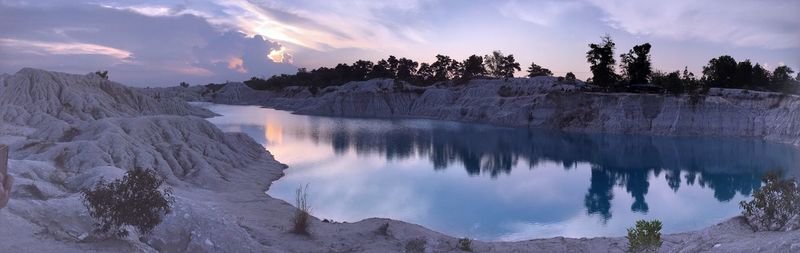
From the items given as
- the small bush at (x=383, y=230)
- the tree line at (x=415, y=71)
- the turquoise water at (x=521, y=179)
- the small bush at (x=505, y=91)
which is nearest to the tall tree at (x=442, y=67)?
the tree line at (x=415, y=71)

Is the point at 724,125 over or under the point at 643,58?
under

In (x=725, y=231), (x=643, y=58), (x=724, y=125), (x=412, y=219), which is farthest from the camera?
(x=643, y=58)

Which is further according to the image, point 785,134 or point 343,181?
point 785,134

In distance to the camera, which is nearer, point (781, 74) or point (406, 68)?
point (781, 74)

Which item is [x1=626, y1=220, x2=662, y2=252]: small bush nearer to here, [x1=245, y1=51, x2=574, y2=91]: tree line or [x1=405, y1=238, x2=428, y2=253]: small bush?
[x1=405, y1=238, x2=428, y2=253]: small bush

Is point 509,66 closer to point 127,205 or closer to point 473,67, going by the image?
point 473,67

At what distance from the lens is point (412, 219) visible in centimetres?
2688

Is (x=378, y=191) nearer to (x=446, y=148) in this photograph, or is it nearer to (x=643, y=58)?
(x=446, y=148)

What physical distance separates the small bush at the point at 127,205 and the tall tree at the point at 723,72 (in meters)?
109

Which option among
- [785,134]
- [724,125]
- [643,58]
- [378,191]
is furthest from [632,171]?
[643,58]

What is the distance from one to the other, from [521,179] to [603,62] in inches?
2710

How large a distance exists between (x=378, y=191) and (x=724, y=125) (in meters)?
59.8

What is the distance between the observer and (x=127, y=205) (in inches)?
562

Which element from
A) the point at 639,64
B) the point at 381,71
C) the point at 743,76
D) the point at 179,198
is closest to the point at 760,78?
the point at 743,76
